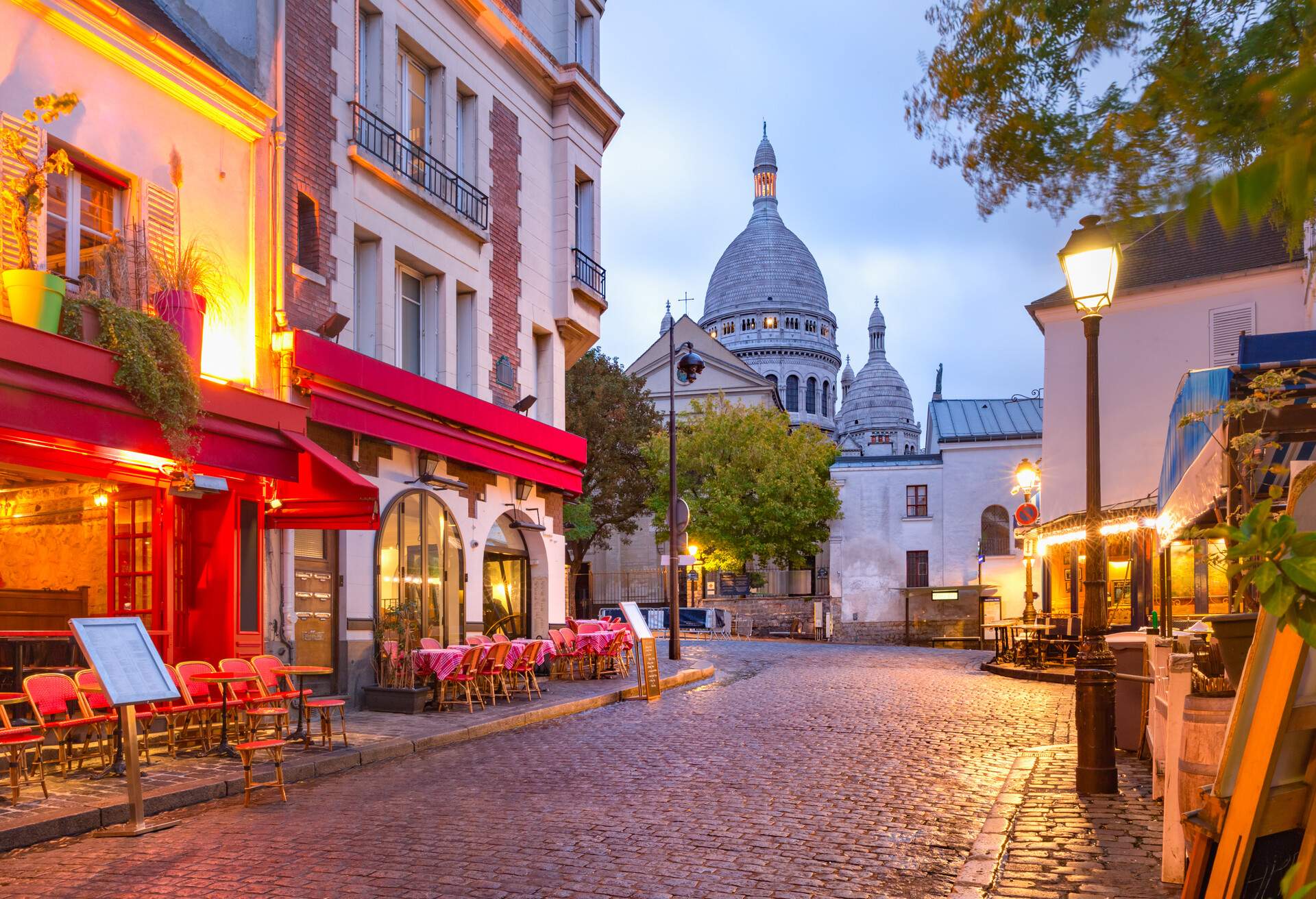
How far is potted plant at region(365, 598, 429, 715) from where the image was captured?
545 inches

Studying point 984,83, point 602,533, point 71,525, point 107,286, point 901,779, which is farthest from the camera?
point 602,533

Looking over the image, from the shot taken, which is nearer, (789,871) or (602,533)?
(789,871)

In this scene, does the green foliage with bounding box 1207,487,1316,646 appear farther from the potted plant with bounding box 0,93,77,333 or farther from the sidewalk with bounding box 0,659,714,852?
the potted plant with bounding box 0,93,77,333

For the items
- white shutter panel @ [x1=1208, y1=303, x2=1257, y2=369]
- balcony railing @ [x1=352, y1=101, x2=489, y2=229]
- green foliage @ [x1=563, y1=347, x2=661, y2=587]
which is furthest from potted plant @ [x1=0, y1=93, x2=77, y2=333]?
green foliage @ [x1=563, y1=347, x2=661, y2=587]

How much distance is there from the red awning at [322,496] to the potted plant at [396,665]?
73.5 inches

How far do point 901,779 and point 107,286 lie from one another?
8449mm

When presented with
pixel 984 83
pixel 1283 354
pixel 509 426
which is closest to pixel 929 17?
pixel 984 83

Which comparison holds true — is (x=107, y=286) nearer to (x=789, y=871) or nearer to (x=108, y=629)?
(x=108, y=629)

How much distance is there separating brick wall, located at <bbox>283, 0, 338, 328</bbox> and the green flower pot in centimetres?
395

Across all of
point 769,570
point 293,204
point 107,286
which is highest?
point 293,204

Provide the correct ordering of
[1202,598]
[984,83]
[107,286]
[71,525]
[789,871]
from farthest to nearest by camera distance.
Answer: [1202,598], [71,525], [107,286], [789,871], [984,83]

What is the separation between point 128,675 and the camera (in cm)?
746

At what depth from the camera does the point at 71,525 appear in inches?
477

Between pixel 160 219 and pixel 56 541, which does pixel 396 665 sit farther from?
pixel 160 219
